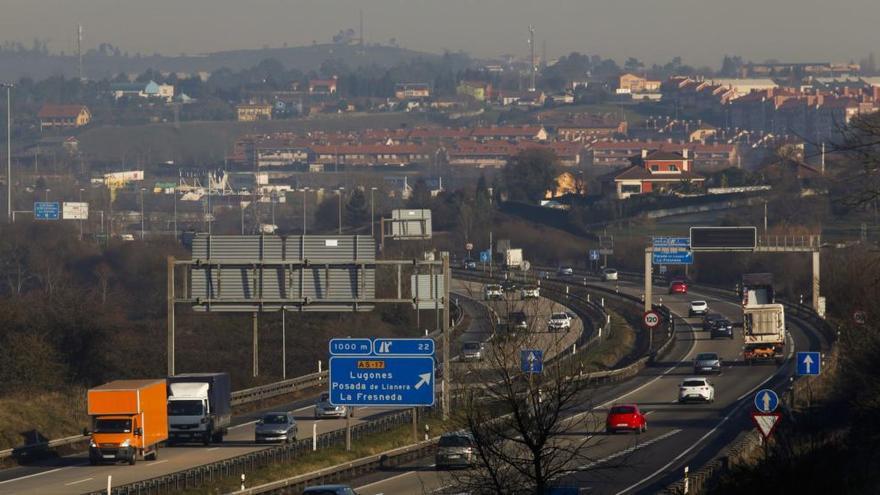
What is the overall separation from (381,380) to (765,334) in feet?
84.0

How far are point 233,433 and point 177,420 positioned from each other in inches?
141

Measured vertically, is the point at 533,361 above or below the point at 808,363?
above

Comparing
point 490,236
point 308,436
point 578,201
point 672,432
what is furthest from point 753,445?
point 578,201

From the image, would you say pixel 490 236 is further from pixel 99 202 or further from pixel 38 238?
pixel 99 202

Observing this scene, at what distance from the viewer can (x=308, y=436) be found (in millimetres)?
44594

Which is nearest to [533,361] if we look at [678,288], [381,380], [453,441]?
[453,441]

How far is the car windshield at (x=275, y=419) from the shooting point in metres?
42.6

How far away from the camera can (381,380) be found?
40062 mm

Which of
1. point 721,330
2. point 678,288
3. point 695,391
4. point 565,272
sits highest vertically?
point 695,391

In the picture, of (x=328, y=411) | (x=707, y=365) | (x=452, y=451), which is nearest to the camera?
(x=452, y=451)

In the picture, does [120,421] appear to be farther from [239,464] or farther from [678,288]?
[678,288]

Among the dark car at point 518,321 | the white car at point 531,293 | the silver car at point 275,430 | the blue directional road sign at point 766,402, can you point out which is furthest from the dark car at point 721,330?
the blue directional road sign at point 766,402

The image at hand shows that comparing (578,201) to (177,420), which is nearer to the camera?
(177,420)

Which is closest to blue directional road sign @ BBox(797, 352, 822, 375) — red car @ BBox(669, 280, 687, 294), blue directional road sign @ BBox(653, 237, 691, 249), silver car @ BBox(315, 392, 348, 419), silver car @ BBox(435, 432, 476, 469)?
silver car @ BBox(435, 432, 476, 469)
